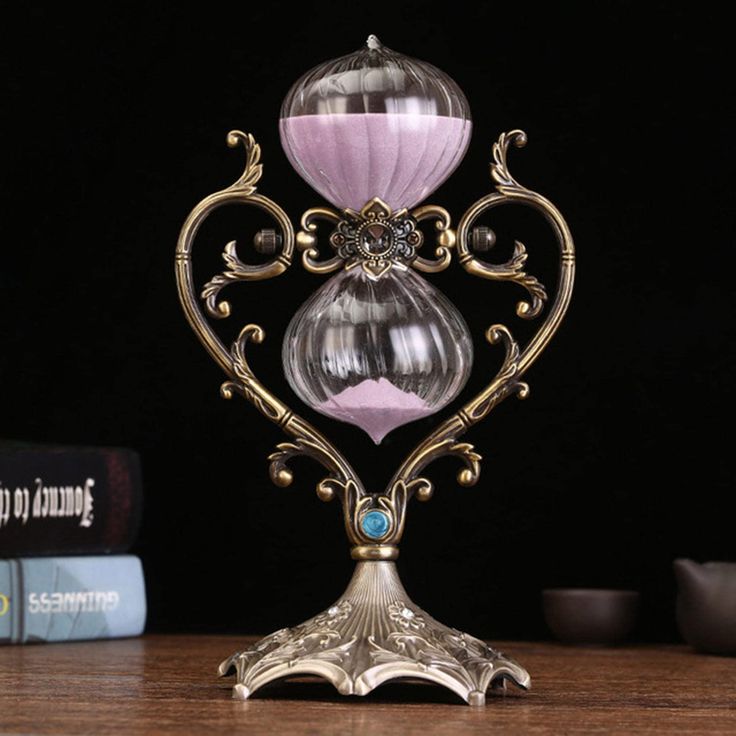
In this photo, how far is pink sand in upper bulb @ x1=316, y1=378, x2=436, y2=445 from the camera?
1241mm

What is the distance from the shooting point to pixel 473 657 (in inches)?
48.9

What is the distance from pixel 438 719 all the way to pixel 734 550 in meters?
0.83

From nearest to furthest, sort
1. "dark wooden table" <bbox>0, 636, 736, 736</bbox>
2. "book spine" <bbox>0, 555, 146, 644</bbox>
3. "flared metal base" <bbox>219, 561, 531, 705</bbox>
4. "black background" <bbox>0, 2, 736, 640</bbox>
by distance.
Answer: "dark wooden table" <bbox>0, 636, 736, 736</bbox> → "flared metal base" <bbox>219, 561, 531, 705</bbox> → "book spine" <bbox>0, 555, 146, 644</bbox> → "black background" <bbox>0, 2, 736, 640</bbox>

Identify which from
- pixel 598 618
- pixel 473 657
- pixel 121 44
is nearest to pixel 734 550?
pixel 598 618

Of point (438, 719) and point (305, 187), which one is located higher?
point (305, 187)

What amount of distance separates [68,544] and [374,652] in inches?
24.5

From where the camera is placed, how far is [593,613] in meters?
1.79

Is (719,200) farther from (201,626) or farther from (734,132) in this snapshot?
(201,626)

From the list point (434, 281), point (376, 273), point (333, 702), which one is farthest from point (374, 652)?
point (434, 281)

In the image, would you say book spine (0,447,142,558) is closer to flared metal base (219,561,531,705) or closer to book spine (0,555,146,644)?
book spine (0,555,146,644)

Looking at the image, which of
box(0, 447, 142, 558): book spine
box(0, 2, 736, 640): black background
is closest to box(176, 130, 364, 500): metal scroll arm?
box(0, 447, 142, 558): book spine

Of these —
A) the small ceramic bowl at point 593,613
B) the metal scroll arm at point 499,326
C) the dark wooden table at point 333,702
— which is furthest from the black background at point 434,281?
the metal scroll arm at point 499,326

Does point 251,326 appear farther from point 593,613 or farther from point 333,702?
point 593,613

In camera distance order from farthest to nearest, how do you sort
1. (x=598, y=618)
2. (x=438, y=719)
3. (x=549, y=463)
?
(x=549, y=463)
(x=598, y=618)
(x=438, y=719)
